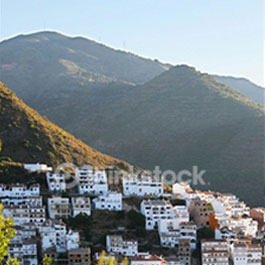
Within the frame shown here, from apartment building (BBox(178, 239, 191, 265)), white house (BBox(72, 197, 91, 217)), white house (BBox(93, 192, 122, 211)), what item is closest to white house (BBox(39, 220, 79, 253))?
white house (BBox(72, 197, 91, 217))

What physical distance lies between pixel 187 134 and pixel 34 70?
85.8 meters

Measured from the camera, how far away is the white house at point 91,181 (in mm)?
46281

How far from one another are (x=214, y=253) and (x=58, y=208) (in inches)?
458

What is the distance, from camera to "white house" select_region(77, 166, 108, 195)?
46.3 m

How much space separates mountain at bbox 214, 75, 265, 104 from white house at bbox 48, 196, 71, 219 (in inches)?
4916

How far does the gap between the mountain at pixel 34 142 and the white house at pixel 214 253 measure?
1821 cm

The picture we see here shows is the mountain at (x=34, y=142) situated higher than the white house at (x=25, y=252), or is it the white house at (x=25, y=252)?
the mountain at (x=34, y=142)

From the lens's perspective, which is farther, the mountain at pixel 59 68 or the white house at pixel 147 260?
the mountain at pixel 59 68

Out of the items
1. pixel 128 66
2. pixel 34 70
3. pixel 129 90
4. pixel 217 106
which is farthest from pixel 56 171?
pixel 128 66

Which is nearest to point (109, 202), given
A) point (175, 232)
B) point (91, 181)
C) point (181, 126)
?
point (91, 181)

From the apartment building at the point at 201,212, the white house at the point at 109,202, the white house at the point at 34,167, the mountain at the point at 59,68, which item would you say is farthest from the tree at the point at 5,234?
the mountain at the point at 59,68

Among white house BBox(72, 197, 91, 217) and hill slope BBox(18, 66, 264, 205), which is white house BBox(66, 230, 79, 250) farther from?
hill slope BBox(18, 66, 264, 205)

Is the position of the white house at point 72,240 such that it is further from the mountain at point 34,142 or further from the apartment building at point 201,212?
the mountain at point 34,142

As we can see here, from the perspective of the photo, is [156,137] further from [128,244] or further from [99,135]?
[128,244]
